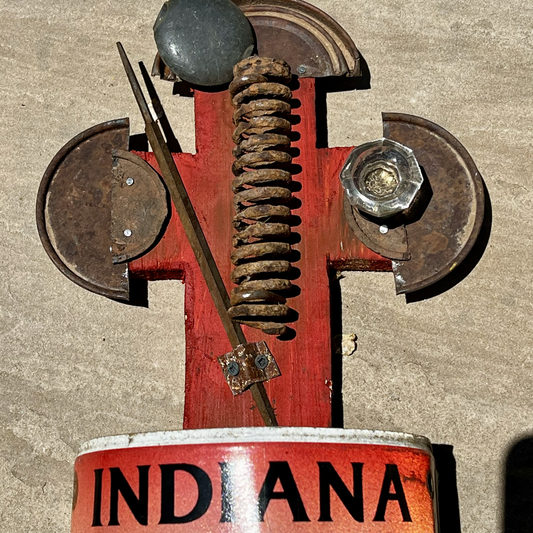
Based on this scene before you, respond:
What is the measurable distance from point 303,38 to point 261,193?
46cm

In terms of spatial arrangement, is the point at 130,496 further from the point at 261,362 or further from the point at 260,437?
the point at 261,362

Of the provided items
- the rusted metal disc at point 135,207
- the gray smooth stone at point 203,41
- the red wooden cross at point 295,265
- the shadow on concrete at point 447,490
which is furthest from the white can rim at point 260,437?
the gray smooth stone at point 203,41

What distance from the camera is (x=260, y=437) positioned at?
4.27ft

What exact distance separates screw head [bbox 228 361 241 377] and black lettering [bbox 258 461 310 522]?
276mm

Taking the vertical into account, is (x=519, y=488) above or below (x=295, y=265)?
below

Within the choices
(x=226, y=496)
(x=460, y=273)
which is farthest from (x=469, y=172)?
(x=226, y=496)

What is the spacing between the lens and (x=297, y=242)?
1620mm

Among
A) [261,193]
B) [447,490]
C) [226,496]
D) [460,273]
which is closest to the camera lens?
[226,496]

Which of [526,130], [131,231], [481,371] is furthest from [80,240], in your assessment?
[526,130]

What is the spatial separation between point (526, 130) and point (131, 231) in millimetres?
980

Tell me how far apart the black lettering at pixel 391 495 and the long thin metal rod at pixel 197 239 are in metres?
0.27

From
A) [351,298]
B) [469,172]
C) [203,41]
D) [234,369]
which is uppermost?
[203,41]

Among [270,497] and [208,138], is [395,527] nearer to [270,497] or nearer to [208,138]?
[270,497]

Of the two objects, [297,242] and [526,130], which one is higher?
[526,130]
